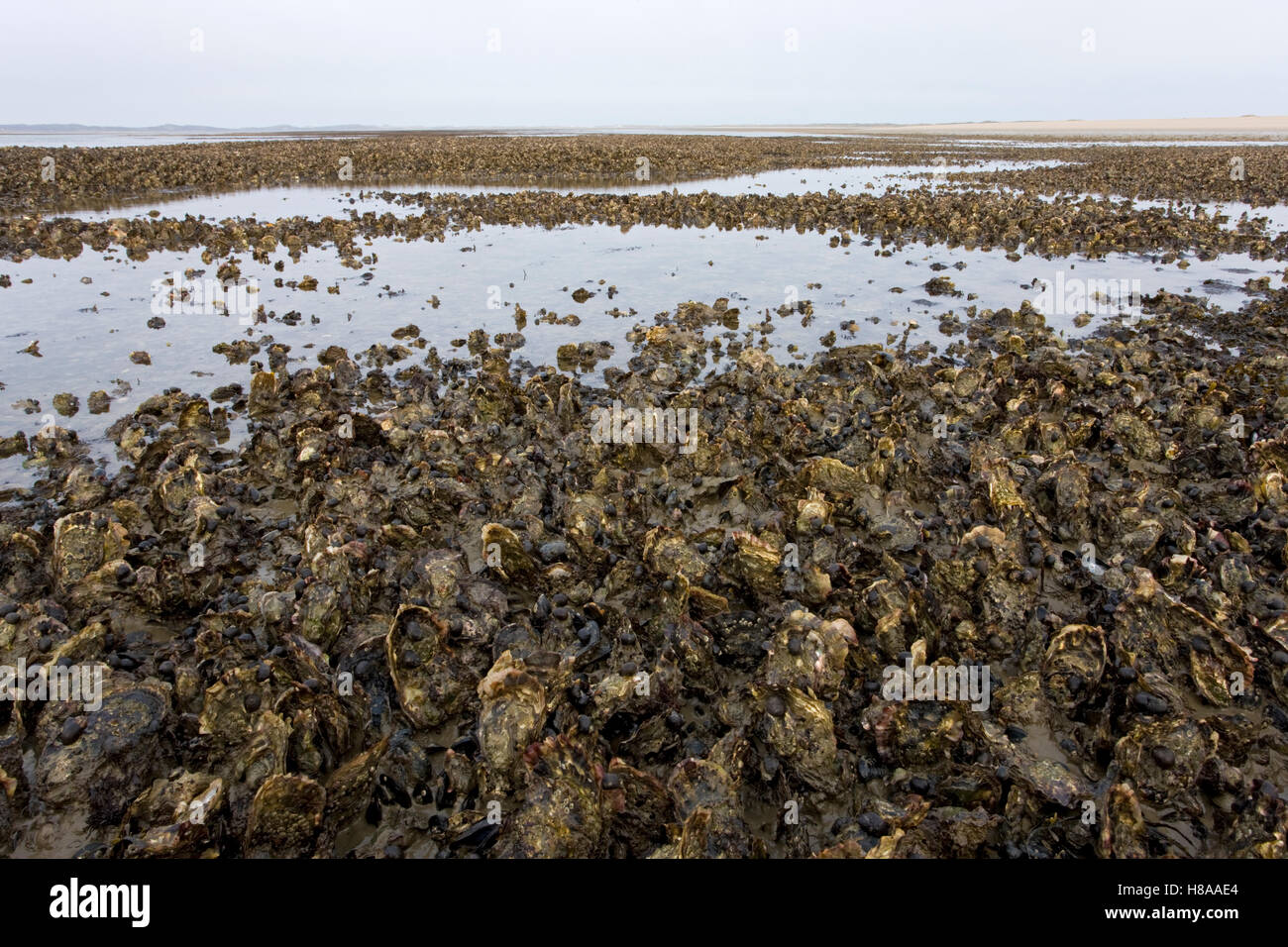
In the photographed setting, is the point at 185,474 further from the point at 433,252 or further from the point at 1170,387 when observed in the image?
the point at 433,252

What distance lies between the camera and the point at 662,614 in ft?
20.3

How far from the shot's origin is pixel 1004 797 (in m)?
4.45

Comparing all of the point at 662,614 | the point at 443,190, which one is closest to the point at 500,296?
the point at 662,614

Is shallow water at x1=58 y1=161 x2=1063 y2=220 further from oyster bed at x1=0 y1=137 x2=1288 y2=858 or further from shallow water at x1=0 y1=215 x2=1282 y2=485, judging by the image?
oyster bed at x1=0 y1=137 x2=1288 y2=858

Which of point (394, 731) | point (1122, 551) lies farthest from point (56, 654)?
point (1122, 551)

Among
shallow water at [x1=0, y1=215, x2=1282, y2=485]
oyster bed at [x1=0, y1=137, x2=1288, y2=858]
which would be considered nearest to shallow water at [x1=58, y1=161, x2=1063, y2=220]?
shallow water at [x1=0, y1=215, x2=1282, y2=485]

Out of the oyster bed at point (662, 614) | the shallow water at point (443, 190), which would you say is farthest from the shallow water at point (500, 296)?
the shallow water at point (443, 190)

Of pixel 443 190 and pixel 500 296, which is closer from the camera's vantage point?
pixel 500 296

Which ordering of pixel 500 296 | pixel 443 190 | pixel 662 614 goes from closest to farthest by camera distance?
pixel 662 614, pixel 500 296, pixel 443 190

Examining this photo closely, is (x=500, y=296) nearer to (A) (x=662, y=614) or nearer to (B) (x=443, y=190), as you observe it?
(A) (x=662, y=614)

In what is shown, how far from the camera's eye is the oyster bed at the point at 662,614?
14.2ft

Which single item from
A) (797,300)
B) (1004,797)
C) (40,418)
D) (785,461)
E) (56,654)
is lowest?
(1004,797)
